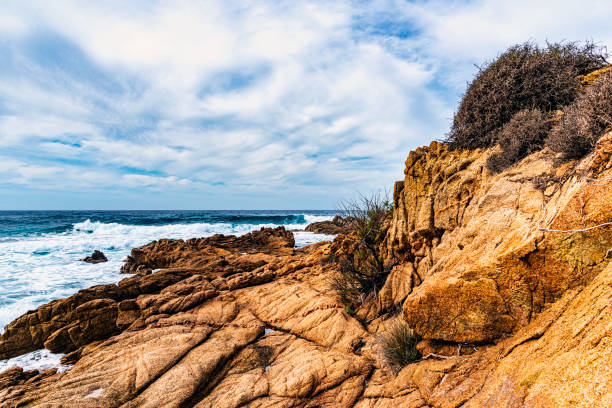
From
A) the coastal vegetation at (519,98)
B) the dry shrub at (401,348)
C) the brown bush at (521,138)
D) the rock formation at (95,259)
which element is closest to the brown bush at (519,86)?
the coastal vegetation at (519,98)

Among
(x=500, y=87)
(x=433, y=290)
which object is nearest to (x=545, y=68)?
(x=500, y=87)

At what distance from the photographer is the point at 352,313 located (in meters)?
7.11

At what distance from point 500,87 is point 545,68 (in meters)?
0.90

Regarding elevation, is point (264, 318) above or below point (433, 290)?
below

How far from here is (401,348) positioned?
477 centimetres

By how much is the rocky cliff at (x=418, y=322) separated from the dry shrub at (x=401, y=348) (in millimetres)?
168

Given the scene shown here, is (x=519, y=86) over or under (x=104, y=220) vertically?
over

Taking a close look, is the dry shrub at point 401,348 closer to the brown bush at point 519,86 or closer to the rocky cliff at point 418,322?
the rocky cliff at point 418,322

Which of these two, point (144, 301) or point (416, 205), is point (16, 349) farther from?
point (416, 205)

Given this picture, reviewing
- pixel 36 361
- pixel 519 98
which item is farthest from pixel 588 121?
pixel 36 361

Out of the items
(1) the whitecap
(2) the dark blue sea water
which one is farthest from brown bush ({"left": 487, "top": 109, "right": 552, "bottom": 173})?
(2) the dark blue sea water

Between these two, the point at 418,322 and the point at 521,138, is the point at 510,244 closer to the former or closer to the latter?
the point at 418,322

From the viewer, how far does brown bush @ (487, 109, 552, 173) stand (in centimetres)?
545

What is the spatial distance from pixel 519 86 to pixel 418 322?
582 centimetres
